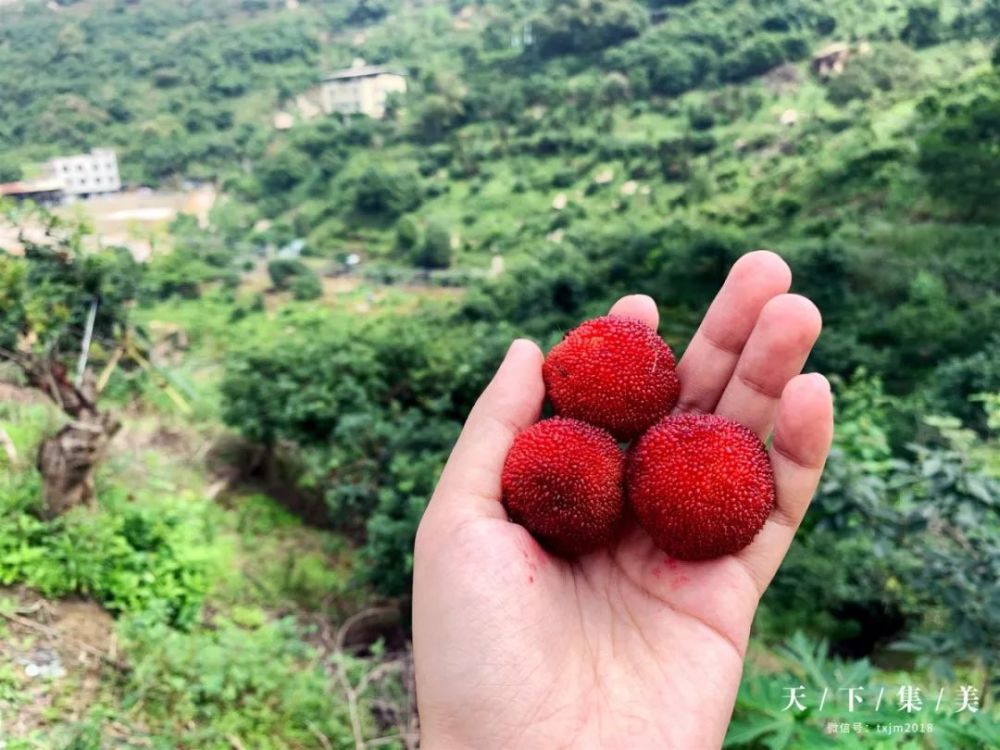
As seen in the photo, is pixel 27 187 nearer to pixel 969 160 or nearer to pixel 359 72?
pixel 969 160

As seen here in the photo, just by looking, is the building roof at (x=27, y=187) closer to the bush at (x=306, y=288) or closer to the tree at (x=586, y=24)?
the bush at (x=306, y=288)

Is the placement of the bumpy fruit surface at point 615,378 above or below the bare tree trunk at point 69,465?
above

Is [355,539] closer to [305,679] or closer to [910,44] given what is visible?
[305,679]

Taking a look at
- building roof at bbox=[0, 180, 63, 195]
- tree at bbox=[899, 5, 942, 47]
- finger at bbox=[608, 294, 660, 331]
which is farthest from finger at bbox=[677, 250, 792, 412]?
tree at bbox=[899, 5, 942, 47]

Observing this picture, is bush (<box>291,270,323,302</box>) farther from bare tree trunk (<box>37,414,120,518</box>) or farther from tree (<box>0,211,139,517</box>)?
bare tree trunk (<box>37,414,120,518</box>)

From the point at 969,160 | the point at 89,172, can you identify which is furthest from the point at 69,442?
the point at 89,172

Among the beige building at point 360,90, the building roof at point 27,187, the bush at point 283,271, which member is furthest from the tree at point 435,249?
the beige building at point 360,90

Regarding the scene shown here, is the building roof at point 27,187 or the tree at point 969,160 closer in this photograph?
the building roof at point 27,187
